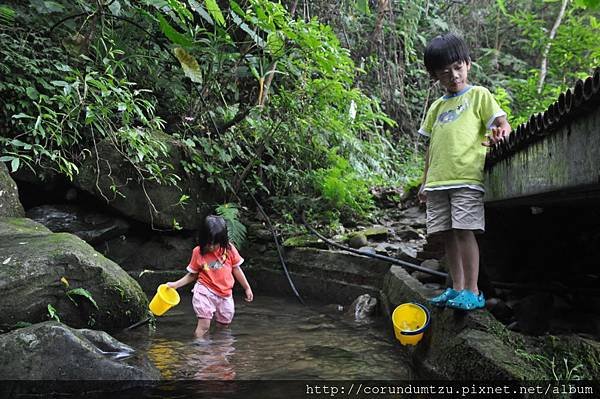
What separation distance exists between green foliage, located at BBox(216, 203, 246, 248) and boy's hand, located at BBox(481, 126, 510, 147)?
4.31 m

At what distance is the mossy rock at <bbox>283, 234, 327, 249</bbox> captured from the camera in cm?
721

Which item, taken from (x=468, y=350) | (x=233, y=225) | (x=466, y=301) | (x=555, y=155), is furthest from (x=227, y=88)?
(x=555, y=155)

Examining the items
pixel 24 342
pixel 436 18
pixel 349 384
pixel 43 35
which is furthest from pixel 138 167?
pixel 436 18

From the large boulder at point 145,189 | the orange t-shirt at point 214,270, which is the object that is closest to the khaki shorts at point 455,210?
the orange t-shirt at point 214,270

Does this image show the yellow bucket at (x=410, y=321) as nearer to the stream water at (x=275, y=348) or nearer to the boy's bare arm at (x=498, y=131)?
the stream water at (x=275, y=348)

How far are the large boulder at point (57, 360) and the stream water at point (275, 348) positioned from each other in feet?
1.17

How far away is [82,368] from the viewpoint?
3.17m

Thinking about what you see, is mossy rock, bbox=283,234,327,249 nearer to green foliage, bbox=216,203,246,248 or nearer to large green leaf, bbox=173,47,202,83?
green foliage, bbox=216,203,246,248

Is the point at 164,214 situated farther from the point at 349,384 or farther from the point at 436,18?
the point at 436,18

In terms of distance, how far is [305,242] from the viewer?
7293 mm

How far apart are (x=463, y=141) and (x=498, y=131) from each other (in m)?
0.25

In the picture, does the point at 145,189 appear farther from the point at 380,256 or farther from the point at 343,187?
the point at 380,256

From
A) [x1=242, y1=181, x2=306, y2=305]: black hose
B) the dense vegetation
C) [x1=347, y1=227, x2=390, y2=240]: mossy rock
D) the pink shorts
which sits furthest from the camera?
[x1=347, y1=227, x2=390, y2=240]: mossy rock

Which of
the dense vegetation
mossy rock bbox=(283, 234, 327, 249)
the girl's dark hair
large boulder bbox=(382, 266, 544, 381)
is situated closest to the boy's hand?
large boulder bbox=(382, 266, 544, 381)
